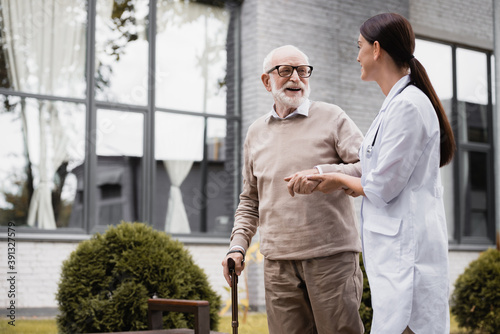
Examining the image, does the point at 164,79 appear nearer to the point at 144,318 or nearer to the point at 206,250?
the point at 206,250

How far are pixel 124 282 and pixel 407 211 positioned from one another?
3.47m

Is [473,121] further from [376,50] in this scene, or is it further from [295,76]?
[376,50]

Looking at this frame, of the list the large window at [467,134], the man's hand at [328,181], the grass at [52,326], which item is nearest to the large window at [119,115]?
the grass at [52,326]

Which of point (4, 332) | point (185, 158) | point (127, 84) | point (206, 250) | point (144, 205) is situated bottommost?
point (4, 332)

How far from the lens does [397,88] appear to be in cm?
236

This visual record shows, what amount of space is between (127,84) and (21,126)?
1459 mm

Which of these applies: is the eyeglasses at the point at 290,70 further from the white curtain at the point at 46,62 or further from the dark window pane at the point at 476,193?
the dark window pane at the point at 476,193

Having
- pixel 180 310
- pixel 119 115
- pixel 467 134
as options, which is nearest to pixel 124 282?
pixel 180 310

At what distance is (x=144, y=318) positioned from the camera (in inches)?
206

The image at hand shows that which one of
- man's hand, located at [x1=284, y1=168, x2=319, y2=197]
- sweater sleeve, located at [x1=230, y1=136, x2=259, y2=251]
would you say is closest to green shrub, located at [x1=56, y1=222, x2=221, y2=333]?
sweater sleeve, located at [x1=230, y1=136, x2=259, y2=251]

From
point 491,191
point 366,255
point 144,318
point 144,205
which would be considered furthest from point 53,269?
point 491,191

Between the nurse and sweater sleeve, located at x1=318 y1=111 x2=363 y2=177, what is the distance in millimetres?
576

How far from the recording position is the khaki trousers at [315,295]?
3.04 m

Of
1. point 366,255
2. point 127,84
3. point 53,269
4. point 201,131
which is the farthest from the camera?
point 201,131
